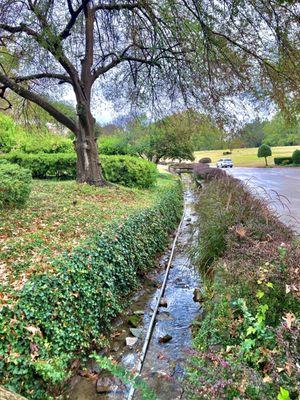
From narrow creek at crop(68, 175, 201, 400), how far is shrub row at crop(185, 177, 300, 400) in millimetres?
365

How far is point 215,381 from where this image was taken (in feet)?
5.71

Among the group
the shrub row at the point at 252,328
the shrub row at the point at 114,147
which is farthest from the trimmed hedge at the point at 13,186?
the shrub row at the point at 114,147

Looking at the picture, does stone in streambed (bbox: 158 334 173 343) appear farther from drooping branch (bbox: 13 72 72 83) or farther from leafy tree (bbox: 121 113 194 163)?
leafy tree (bbox: 121 113 194 163)

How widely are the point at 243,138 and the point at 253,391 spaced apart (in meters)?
7.34

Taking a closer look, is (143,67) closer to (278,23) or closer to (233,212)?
(278,23)

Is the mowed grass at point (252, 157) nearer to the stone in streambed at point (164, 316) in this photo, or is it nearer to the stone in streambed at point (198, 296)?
the stone in streambed at point (198, 296)

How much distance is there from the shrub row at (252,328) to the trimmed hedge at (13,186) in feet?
12.6

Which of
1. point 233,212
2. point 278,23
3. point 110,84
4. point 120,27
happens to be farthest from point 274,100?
point 110,84

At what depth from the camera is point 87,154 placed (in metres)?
9.73

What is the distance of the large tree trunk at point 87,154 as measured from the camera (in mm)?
9688

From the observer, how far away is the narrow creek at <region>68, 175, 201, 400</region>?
121 inches

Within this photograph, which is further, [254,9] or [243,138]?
[243,138]

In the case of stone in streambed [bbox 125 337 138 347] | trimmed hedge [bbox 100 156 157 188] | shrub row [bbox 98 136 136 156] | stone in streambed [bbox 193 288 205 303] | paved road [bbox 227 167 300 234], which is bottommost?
stone in streambed [bbox 125 337 138 347]

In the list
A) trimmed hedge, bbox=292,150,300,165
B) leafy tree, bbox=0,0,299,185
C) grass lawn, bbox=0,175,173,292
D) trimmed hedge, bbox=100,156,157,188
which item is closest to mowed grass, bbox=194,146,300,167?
trimmed hedge, bbox=292,150,300,165
